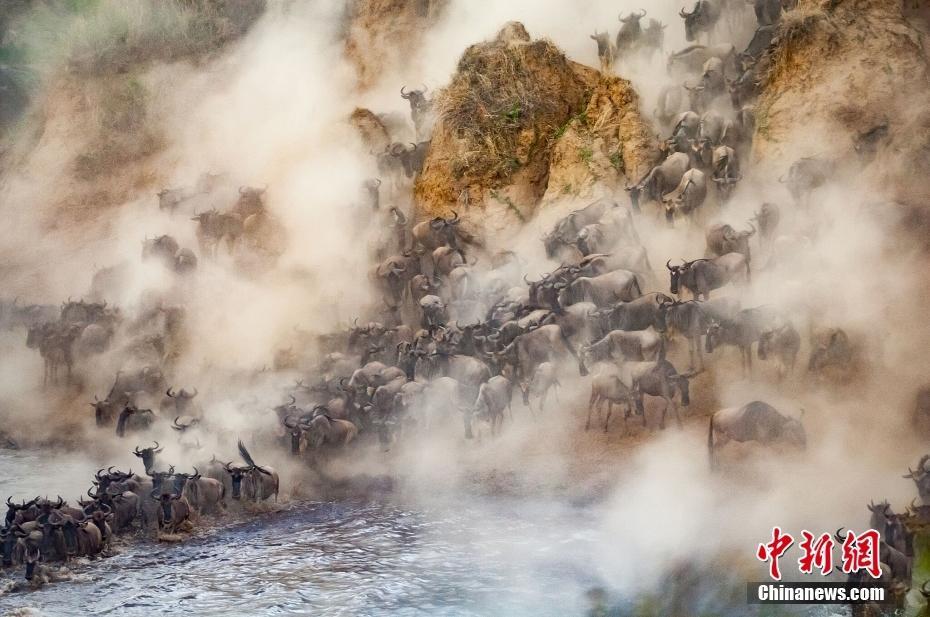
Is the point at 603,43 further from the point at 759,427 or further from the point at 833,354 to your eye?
the point at 759,427

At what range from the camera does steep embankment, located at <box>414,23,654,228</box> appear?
794 inches

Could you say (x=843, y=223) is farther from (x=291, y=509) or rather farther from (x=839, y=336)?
Result: (x=291, y=509)

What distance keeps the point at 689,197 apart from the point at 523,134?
15.0ft

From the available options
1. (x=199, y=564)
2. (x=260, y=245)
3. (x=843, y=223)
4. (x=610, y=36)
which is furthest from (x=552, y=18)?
(x=199, y=564)

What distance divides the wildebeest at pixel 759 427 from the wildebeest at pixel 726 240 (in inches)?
191

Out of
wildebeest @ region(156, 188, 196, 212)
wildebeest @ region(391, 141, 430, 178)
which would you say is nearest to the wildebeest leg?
wildebeest @ region(391, 141, 430, 178)

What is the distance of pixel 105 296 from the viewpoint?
2288 centimetres

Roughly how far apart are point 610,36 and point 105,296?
1401cm

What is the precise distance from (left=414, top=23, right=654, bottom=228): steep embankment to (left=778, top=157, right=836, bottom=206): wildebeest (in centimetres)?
332

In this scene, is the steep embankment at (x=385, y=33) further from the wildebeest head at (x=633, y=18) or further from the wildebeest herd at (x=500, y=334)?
the wildebeest head at (x=633, y=18)

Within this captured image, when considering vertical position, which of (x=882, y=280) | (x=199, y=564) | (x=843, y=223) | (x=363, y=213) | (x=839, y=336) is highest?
(x=363, y=213)

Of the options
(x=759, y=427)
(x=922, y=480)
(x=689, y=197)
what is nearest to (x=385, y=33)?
(x=689, y=197)

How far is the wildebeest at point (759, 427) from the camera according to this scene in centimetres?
1223

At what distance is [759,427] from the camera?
12.2 meters
